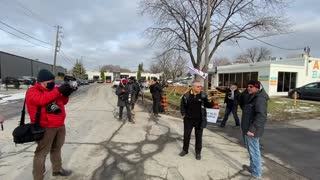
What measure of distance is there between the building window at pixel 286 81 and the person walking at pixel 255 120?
78.4 ft

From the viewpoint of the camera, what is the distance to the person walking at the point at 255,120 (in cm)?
503

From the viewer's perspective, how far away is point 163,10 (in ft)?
84.0

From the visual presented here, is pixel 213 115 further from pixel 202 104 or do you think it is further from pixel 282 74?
pixel 282 74

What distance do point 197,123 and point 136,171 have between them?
163 centimetres

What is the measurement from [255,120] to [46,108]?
11.0 ft

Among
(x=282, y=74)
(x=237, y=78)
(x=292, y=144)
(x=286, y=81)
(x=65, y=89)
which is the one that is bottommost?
(x=292, y=144)

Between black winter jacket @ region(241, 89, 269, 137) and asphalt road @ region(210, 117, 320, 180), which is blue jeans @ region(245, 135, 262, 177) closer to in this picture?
black winter jacket @ region(241, 89, 269, 137)

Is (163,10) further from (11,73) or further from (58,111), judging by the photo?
(11,73)

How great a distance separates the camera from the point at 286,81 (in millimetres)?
27844

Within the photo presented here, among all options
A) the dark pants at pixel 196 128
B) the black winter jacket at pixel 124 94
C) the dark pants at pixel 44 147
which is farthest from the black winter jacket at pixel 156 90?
the dark pants at pixel 44 147

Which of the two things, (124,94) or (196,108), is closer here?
(196,108)

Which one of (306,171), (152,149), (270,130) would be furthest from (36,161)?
(270,130)

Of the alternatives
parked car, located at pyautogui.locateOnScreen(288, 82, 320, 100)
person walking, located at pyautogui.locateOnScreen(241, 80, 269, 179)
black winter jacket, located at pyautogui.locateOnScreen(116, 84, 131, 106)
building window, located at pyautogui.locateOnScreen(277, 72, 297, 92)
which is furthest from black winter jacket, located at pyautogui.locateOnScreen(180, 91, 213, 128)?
building window, located at pyautogui.locateOnScreen(277, 72, 297, 92)

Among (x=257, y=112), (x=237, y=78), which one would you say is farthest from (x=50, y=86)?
(x=237, y=78)
